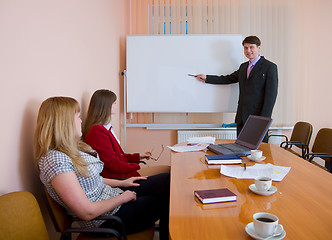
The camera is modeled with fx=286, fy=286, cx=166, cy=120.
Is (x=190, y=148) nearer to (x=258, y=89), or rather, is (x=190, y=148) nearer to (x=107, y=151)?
(x=107, y=151)

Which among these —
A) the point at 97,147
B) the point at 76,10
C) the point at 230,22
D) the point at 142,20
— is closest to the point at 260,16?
the point at 230,22

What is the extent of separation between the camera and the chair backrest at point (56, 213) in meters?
1.35

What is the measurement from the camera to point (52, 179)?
1.27 m

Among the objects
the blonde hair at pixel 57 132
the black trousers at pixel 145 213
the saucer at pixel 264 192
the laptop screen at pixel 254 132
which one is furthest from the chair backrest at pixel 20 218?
the laptop screen at pixel 254 132

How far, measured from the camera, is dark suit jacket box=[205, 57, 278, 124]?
10.3 ft

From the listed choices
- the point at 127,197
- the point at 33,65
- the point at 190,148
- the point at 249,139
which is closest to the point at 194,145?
the point at 190,148

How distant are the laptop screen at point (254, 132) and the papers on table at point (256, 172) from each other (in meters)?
0.45

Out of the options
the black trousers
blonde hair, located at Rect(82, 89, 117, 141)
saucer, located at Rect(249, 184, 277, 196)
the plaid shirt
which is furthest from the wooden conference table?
blonde hair, located at Rect(82, 89, 117, 141)

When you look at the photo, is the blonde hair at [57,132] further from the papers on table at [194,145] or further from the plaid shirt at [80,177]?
the papers on table at [194,145]

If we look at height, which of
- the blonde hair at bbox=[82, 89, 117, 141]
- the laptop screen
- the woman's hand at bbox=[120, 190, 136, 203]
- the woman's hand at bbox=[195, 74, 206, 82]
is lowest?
the woman's hand at bbox=[120, 190, 136, 203]

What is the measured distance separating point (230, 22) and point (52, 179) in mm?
3249

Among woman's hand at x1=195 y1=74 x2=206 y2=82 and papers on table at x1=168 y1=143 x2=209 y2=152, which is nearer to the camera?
papers on table at x1=168 y1=143 x2=209 y2=152

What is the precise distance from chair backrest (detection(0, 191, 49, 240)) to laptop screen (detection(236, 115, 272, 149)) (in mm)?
1538

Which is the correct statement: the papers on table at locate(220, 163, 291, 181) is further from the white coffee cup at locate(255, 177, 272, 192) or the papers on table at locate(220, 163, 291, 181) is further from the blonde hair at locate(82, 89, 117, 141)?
the blonde hair at locate(82, 89, 117, 141)
